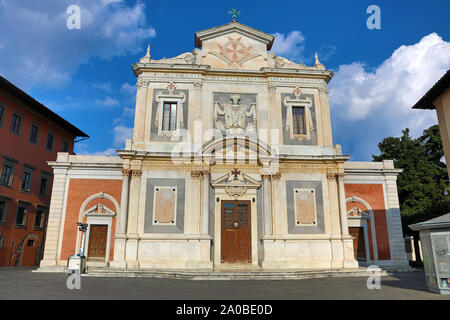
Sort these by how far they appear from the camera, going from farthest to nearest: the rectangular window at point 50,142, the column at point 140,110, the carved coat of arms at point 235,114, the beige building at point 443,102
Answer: the rectangular window at point 50,142 < the carved coat of arms at point 235,114 < the column at point 140,110 < the beige building at point 443,102

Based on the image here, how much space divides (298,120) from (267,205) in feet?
19.1

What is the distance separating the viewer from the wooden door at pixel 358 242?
66.5 ft

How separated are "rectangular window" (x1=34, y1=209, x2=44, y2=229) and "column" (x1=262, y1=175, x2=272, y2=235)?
60.2 ft

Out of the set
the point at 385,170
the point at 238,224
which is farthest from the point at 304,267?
the point at 385,170

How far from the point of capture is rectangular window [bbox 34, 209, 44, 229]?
1015 inches

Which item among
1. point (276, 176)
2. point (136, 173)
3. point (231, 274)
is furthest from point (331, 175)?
point (136, 173)

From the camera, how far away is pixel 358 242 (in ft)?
67.0

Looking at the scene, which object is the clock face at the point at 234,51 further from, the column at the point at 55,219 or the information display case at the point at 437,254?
the information display case at the point at 437,254

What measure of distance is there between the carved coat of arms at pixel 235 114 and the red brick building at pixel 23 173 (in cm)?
1458

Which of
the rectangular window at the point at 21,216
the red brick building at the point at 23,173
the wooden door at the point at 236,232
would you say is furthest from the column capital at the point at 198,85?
the rectangular window at the point at 21,216

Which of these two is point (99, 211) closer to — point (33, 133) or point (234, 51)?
point (33, 133)

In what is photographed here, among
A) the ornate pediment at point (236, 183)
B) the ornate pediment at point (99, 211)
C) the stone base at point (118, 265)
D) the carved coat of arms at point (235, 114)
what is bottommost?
the stone base at point (118, 265)

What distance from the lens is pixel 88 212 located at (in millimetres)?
19688

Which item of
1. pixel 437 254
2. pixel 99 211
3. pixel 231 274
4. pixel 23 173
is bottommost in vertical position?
pixel 231 274
